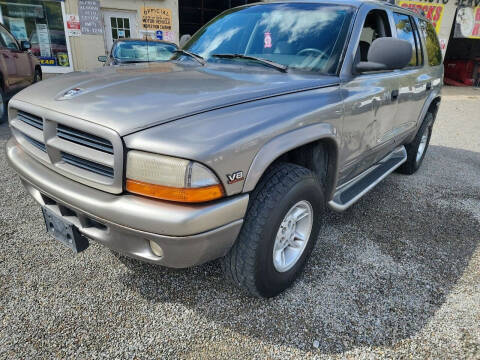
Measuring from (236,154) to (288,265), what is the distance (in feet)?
3.13

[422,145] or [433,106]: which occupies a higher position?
[433,106]

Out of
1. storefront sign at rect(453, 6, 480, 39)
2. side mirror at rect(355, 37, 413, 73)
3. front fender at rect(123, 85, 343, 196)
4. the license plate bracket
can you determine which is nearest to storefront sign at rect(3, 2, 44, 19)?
the license plate bracket

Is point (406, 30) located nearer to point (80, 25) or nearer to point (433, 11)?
point (80, 25)

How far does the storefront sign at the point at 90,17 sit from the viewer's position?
11.1 metres

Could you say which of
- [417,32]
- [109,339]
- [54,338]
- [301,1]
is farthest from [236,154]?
[417,32]

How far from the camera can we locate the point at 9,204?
10.4 feet

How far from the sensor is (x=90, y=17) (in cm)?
1120

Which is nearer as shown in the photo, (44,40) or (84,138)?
(84,138)

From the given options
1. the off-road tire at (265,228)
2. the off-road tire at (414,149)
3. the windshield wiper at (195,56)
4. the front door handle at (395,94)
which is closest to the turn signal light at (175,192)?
the off-road tire at (265,228)

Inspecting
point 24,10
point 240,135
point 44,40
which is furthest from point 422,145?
point 24,10

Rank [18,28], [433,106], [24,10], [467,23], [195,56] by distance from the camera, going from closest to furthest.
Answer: [195,56]
[433,106]
[24,10]
[18,28]
[467,23]

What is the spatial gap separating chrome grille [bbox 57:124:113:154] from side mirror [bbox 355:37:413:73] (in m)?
1.78

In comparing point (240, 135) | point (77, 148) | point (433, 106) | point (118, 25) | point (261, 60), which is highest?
point (261, 60)

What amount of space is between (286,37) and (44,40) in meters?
11.9
